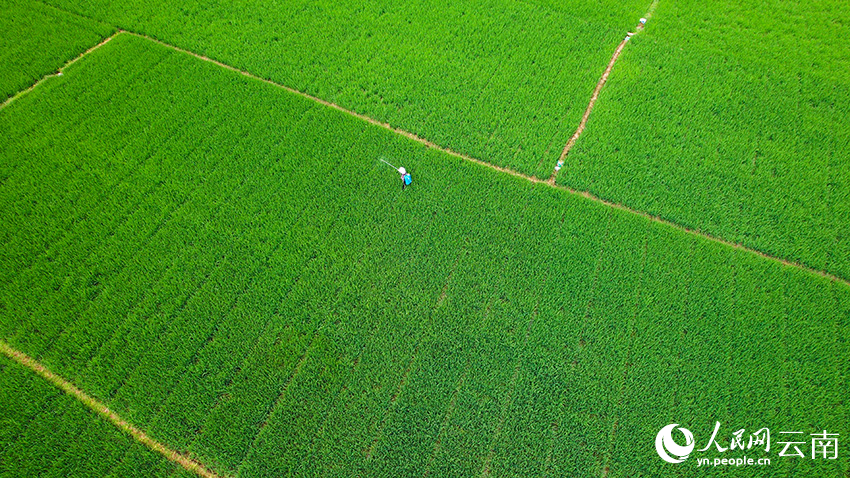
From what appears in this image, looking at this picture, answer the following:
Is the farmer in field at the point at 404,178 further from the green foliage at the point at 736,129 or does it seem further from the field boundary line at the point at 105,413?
the field boundary line at the point at 105,413

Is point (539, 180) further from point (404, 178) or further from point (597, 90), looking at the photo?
point (597, 90)

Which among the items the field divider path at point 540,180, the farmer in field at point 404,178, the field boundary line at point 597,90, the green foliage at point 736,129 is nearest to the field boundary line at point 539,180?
the field divider path at point 540,180

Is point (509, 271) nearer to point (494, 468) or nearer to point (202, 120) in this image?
point (494, 468)

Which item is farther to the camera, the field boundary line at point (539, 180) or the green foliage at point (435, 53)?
the green foliage at point (435, 53)

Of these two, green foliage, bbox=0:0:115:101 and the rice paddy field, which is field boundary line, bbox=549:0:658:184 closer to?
the rice paddy field

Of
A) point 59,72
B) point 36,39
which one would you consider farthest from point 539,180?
point 36,39
